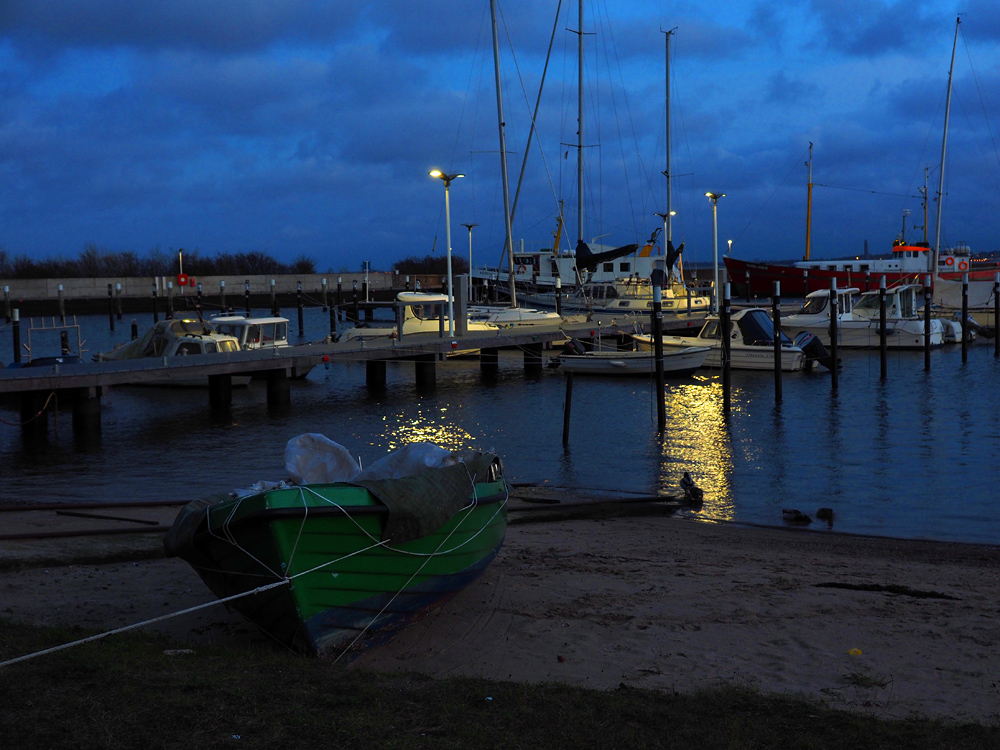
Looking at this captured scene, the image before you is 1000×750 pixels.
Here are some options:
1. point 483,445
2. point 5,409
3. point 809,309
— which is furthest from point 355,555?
point 809,309

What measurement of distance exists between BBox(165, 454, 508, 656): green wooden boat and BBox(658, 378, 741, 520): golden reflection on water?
748cm

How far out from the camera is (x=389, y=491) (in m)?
7.11


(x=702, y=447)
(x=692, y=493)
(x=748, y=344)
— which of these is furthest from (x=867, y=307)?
(x=692, y=493)

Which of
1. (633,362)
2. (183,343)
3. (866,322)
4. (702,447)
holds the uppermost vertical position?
(183,343)

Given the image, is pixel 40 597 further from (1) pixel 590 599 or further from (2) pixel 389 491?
(1) pixel 590 599

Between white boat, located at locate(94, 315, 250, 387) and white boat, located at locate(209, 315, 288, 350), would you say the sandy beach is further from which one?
white boat, located at locate(209, 315, 288, 350)

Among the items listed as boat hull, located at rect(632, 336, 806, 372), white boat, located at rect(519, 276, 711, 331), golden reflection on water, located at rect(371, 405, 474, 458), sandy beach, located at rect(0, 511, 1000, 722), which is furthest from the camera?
white boat, located at rect(519, 276, 711, 331)

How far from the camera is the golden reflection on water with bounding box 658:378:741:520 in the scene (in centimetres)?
1567

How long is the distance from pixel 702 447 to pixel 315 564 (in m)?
14.5

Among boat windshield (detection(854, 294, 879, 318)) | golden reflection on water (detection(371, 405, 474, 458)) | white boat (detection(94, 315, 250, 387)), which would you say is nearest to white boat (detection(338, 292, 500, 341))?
white boat (detection(94, 315, 250, 387))

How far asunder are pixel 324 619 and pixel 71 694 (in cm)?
193

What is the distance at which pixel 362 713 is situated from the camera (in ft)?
17.6

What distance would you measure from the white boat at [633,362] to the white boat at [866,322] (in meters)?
7.92

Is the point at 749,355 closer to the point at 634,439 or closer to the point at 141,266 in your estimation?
the point at 634,439
